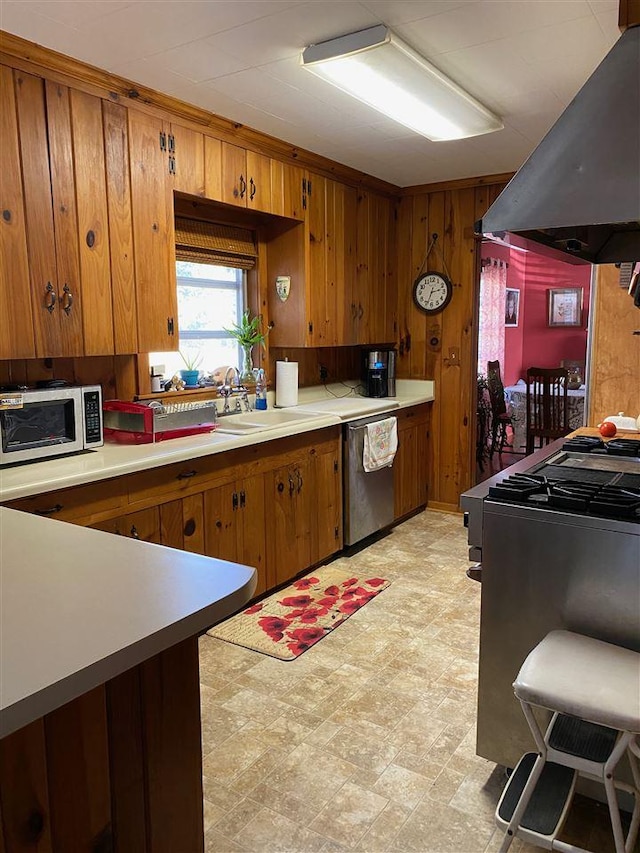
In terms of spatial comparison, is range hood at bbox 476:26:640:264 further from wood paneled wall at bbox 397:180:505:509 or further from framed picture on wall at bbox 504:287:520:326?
framed picture on wall at bbox 504:287:520:326

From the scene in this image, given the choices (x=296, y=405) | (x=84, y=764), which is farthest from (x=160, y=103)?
(x=84, y=764)

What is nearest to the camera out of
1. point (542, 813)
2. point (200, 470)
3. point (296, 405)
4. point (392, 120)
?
point (542, 813)

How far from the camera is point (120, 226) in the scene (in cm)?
284

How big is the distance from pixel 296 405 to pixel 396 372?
1248 mm

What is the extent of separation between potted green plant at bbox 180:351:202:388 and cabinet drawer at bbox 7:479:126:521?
1.20 m

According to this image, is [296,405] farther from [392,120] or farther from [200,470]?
[392,120]

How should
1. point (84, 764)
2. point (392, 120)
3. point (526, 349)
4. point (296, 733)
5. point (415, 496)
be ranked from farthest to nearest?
point (526, 349)
point (415, 496)
point (392, 120)
point (296, 733)
point (84, 764)

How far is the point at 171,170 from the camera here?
3070mm

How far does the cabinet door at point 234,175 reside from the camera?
3.38m

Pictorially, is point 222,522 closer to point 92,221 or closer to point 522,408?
point 92,221

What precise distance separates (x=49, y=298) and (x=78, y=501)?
820 millimetres

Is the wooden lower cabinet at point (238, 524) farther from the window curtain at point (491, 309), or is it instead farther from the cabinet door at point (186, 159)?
the window curtain at point (491, 309)

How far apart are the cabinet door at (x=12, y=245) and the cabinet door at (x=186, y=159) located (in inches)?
31.8

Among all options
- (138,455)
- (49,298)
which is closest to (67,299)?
(49,298)
